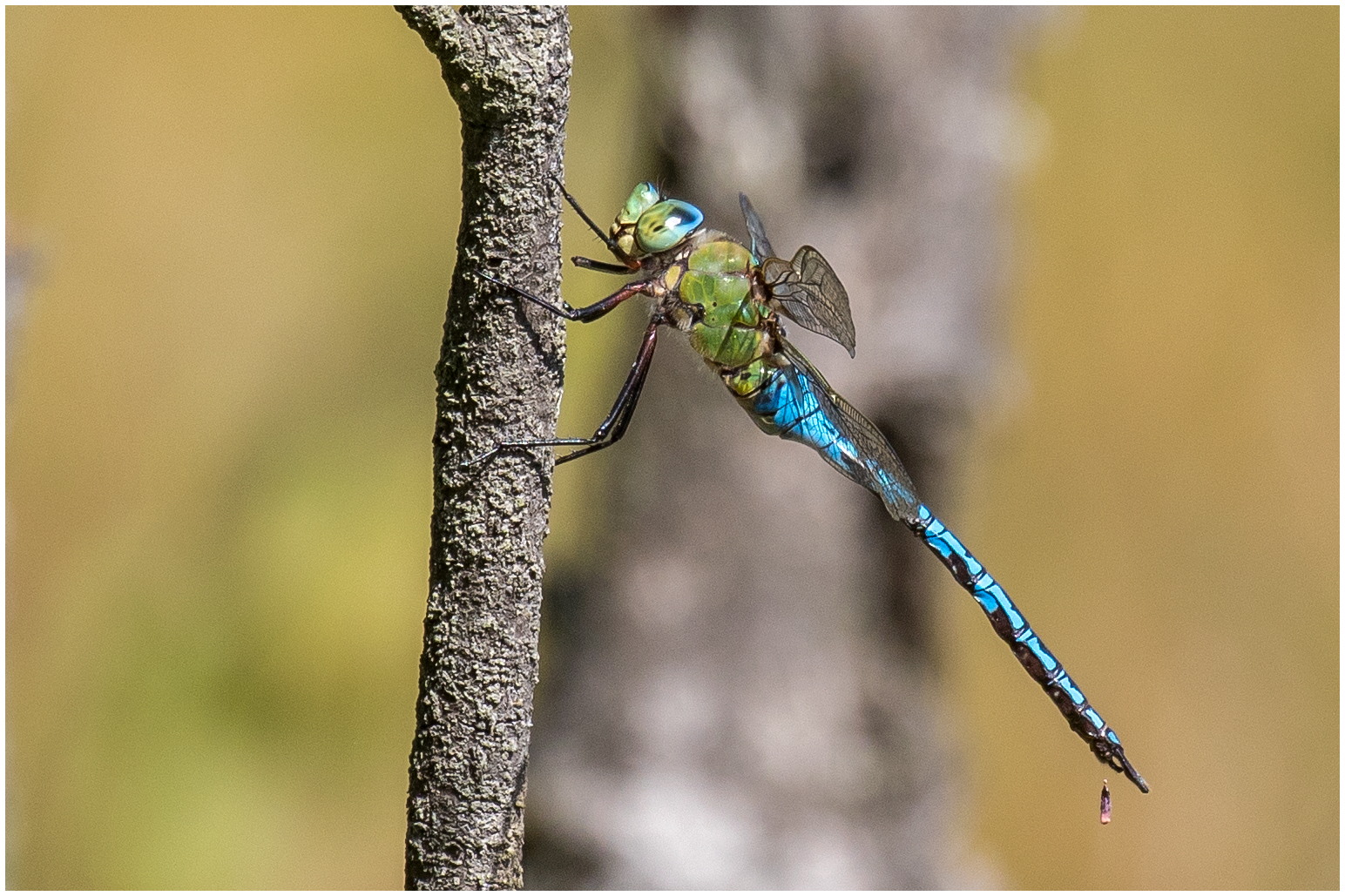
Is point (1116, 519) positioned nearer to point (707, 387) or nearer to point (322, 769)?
point (707, 387)

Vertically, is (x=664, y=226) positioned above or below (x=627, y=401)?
above

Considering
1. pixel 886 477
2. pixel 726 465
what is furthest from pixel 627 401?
pixel 726 465

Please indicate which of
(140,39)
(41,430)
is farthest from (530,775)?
(140,39)

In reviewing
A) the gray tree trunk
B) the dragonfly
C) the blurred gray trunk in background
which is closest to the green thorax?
the dragonfly

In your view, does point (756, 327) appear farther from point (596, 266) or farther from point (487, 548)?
point (487, 548)

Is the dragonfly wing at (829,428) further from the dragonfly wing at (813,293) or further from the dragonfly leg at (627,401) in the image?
the dragonfly leg at (627,401)

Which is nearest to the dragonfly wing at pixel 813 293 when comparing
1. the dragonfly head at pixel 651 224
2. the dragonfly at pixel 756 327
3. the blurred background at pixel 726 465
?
the dragonfly at pixel 756 327

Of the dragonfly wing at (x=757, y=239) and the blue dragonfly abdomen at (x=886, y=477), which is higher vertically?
the dragonfly wing at (x=757, y=239)
